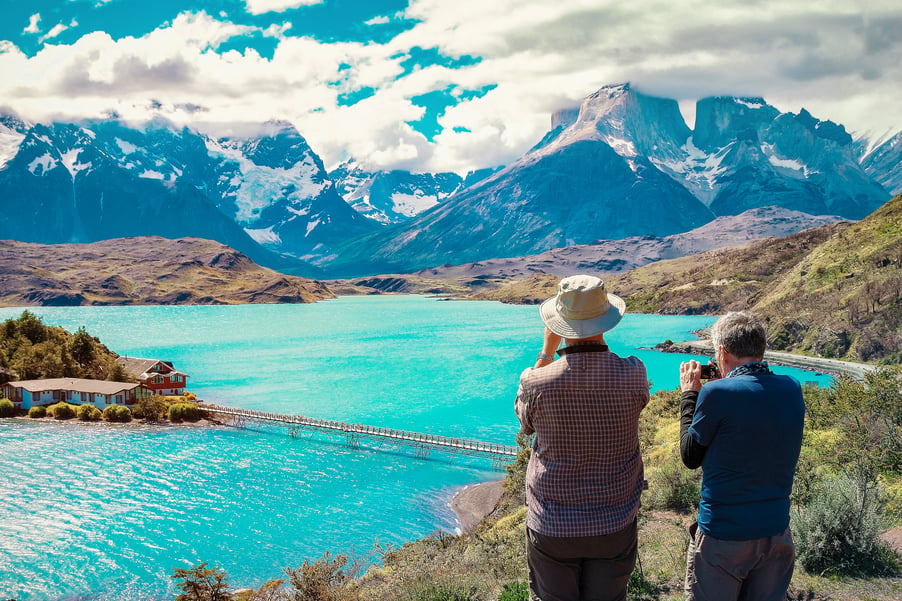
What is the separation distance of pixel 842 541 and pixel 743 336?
5.91 meters

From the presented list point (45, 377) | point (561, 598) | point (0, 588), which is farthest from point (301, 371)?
point (561, 598)

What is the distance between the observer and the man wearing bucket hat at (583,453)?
5.09 meters

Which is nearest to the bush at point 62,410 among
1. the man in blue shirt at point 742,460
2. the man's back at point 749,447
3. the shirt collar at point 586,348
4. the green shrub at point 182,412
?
the green shrub at point 182,412

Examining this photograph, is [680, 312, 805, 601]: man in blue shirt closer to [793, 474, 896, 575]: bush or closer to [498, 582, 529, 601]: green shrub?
[498, 582, 529, 601]: green shrub

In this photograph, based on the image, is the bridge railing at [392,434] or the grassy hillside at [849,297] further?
the grassy hillside at [849,297]

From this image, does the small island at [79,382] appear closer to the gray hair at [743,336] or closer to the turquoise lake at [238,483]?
the turquoise lake at [238,483]

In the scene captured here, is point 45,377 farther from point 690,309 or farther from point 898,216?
point 690,309

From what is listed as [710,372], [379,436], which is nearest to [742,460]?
[710,372]

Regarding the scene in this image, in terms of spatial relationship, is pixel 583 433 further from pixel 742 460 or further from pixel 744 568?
pixel 744 568

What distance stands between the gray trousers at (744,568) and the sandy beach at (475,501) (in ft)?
104

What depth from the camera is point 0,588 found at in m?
28.8

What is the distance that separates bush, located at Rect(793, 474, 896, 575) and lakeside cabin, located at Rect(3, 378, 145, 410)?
67348 mm

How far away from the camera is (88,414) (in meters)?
62.6

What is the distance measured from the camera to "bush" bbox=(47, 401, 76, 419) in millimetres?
62678
